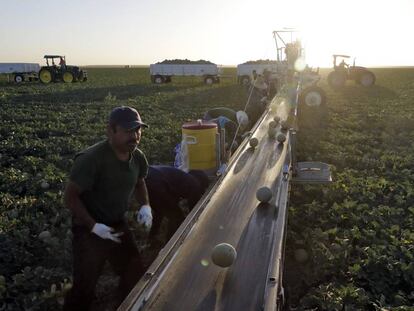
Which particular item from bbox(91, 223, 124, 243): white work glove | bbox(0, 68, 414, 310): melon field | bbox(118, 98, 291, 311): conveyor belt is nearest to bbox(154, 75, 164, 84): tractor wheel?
bbox(0, 68, 414, 310): melon field

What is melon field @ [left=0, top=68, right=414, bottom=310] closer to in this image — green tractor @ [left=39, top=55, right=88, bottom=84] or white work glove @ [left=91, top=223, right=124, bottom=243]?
white work glove @ [left=91, top=223, right=124, bottom=243]

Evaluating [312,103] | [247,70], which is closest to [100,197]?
[312,103]

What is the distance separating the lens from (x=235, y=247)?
3938mm

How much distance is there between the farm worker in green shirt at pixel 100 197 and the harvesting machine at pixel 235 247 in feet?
1.76

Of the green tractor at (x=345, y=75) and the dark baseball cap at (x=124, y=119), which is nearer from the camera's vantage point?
the dark baseball cap at (x=124, y=119)

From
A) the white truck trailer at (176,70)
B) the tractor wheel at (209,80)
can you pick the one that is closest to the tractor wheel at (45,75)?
the white truck trailer at (176,70)

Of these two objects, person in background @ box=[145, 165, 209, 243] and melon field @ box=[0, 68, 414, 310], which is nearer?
melon field @ box=[0, 68, 414, 310]

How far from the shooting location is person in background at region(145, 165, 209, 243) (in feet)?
17.7

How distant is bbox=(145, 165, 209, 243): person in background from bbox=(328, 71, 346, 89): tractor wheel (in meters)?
24.4

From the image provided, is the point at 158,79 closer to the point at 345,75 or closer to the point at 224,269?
the point at 345,75

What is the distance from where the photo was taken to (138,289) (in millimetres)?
3088

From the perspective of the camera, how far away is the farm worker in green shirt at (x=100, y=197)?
348cm

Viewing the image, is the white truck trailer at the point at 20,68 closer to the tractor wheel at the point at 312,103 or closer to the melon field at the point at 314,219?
the tractor wheel at the point at 312,103

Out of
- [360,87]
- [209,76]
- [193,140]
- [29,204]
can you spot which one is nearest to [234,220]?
[193,140]
